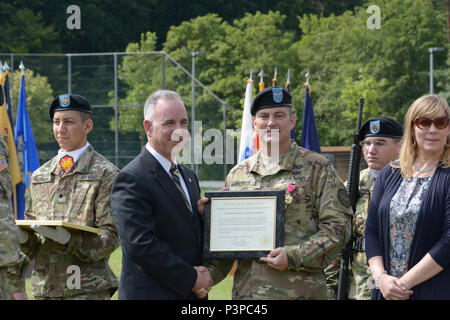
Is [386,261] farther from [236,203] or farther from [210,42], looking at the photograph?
[210,42]

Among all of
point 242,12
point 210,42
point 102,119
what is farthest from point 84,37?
point 102,119

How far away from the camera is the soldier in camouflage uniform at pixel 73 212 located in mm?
4949

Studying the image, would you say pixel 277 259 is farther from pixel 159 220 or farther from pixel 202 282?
pixel 159 220

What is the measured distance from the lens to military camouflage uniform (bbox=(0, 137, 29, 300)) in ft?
12.4

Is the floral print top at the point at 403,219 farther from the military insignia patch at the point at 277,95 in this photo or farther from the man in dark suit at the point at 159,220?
the man in dark suit at the point at 159,220

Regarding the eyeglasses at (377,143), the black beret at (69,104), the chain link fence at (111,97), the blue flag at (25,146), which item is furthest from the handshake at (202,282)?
the chain link fence at (111,97)

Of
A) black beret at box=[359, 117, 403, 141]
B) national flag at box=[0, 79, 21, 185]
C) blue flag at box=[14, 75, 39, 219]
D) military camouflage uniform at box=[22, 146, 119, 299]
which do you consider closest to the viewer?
military camouflage uniform at box=[22, 146, 119, 299]

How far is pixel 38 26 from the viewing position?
48.4 m

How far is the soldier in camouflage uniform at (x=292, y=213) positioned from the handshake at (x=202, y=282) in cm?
15

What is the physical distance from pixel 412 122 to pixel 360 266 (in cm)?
210

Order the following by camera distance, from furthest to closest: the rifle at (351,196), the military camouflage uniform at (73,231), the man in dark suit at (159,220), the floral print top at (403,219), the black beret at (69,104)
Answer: the rifle at (351,196) < the black beret at (69,104) < the military camouflage uniform at (73,231) < the floral print top at (403,219) < the man in dark suit at (159,220)

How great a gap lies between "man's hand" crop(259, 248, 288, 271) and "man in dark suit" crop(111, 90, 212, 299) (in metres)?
0.39

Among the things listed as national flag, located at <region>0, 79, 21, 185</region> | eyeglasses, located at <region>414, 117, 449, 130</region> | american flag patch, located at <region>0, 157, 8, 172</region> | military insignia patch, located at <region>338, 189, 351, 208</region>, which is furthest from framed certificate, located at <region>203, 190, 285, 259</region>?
national flag, located at <region>0, 79, 21, 185</region>

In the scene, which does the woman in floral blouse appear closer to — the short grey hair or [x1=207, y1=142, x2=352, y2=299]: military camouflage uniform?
[x1=207, y1=142, x2=352, y2=299]: military camouflage uniform
